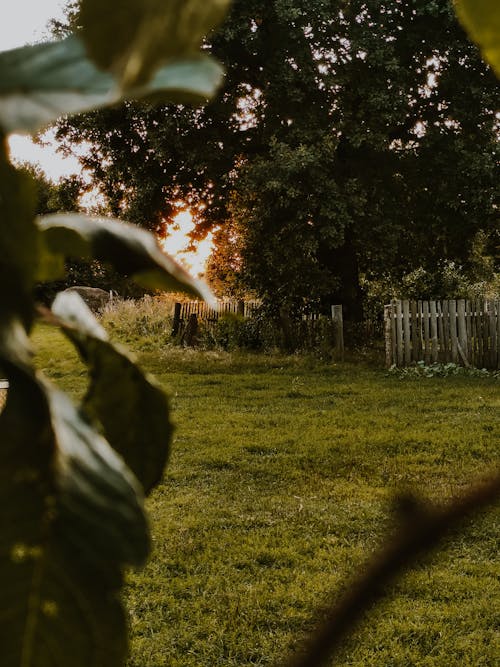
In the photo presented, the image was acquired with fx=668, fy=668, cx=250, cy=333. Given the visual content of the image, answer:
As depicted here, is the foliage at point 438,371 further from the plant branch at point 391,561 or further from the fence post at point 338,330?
the plant branch at point 391,561

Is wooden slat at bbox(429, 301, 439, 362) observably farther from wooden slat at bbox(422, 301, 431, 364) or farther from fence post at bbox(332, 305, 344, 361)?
fence post at bbox(332, 305, 344, 361)

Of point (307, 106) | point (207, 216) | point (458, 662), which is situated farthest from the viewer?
point (207, 216)

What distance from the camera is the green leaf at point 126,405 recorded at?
1.09ft

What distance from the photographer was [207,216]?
1602cm

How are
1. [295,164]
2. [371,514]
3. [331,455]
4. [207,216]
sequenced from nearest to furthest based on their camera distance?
1. [371,514]
2. [331,455]
3. [295,164]
4. [207,216]

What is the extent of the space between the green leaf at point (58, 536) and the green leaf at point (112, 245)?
11cm

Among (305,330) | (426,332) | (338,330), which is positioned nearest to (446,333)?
(426,332)

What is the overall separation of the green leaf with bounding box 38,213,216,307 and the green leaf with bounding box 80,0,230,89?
150mm

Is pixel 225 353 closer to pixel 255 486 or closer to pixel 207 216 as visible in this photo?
pixel 207 216

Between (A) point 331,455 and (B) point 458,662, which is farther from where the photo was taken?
(A) point 331,455

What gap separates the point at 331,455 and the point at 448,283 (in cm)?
956

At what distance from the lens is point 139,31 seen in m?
0.14

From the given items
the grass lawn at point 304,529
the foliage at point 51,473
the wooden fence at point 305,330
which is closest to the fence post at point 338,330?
the wooden fence at point 305,330

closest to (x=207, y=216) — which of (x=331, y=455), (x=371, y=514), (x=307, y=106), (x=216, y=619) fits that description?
(x=307, y=106)
